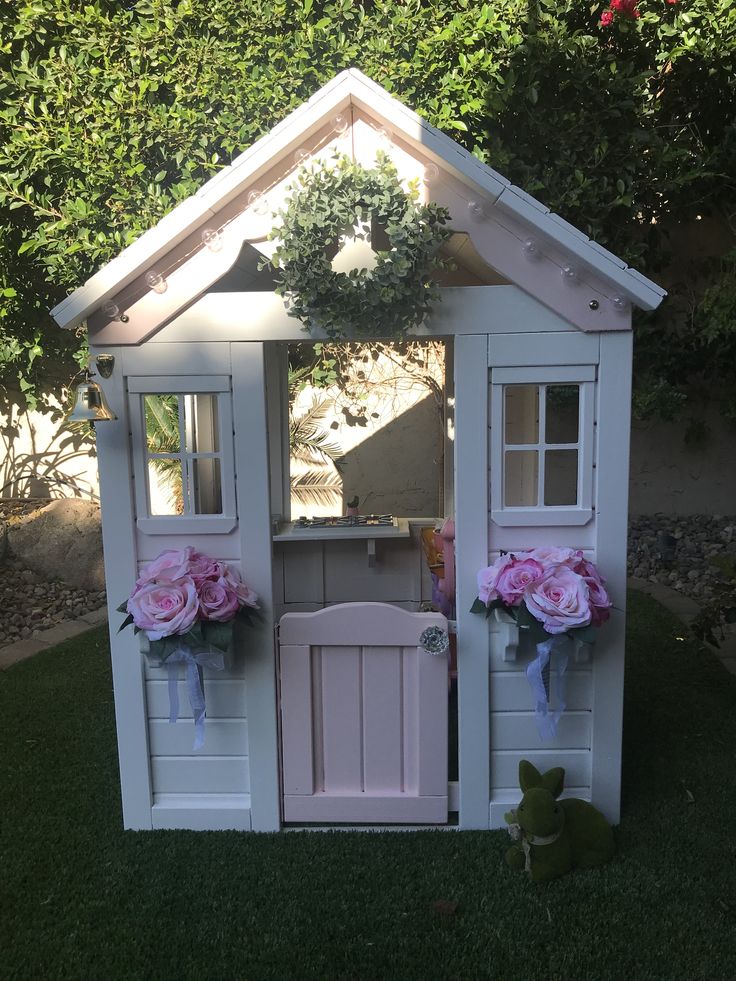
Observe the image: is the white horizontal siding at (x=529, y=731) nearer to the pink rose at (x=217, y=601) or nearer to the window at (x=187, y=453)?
the pink rose at (x=217, y=601)

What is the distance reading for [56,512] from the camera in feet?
22.8

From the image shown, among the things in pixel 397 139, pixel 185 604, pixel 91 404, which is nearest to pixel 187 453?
pixel 91 404

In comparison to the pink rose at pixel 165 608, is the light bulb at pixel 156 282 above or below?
above

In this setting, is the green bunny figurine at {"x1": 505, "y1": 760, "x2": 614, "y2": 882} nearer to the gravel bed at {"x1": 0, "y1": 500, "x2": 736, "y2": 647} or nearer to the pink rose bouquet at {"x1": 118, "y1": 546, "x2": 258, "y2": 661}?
the pink rose bouquet at {"x1": 118, "y1": 546, "x2": 258, "y2": 661}

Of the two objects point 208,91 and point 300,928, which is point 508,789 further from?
point 208,91

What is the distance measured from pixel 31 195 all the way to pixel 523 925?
5.66 meters

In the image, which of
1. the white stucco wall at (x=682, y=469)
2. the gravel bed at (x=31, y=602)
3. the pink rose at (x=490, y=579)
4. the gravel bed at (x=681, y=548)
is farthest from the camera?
the white stucco wall at (x=682, y=469)

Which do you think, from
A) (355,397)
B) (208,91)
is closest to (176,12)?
(208,91)

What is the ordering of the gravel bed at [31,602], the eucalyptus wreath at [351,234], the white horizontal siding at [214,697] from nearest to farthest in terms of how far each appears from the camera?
the eucalyptus wreath at [351,234] < the white horizontal siding at [214,697] < the gravel bed at [31,602]

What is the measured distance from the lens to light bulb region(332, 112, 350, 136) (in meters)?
2.60

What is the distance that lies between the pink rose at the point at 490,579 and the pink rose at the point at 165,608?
1015 mm

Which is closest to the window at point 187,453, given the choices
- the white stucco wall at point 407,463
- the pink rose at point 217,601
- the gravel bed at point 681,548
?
the pink rose at point 217,601

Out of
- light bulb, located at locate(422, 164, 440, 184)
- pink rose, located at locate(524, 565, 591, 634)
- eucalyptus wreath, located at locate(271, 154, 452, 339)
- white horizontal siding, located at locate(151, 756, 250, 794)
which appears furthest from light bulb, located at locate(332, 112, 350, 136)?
white horizontal siding, located at locate(151, 756, 250, 794)

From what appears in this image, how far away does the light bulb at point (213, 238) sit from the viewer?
265 cm
